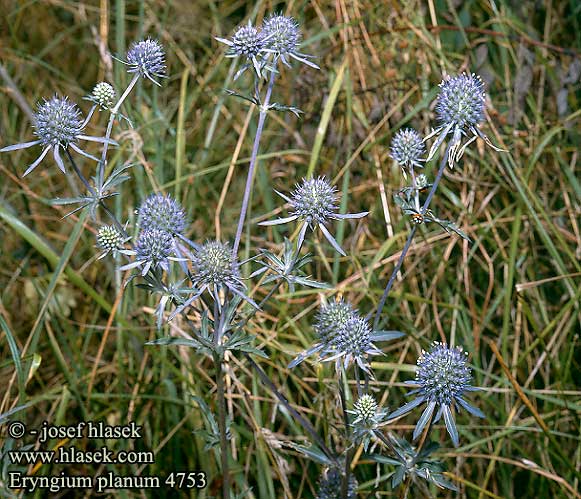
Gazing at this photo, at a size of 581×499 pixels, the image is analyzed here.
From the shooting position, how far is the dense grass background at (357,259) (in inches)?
104

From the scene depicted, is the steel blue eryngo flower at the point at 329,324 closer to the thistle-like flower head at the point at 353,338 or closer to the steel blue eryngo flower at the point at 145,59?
the thistle-like flower head at the point at 353,338

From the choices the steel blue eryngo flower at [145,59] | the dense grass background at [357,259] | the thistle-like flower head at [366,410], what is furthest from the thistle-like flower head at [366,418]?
the steel blue eryngo flower at [145,59]

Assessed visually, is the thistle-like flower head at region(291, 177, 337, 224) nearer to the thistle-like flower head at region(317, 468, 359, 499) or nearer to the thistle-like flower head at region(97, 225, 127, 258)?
the thistle-like flower head at region(97, 225, 127, 258)

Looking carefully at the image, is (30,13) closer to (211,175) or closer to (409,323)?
(211,175)

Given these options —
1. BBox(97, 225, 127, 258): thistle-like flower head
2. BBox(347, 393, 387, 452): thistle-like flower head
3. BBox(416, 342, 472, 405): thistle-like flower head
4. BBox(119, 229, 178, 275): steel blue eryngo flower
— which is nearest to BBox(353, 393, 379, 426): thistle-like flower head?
BBox(347, 393, 387, 452): thistle-like flower head

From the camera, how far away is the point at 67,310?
3.11 metres

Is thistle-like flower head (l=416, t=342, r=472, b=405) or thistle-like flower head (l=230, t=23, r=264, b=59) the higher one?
thistle-like flower head (l=230, t=23, r=264, b=59)

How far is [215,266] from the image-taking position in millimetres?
1759

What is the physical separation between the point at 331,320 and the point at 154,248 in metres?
0.46

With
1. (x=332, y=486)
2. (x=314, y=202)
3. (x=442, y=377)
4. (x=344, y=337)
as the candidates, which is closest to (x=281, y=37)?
(x=314, y=202)

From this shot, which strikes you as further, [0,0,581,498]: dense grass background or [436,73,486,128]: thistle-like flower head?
[0,0,581,498]: dense grass background

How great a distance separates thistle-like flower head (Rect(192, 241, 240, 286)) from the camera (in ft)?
5.77

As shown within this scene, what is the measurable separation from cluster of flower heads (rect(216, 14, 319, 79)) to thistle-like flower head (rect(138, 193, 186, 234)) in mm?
368

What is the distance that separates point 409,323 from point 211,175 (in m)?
1.25
